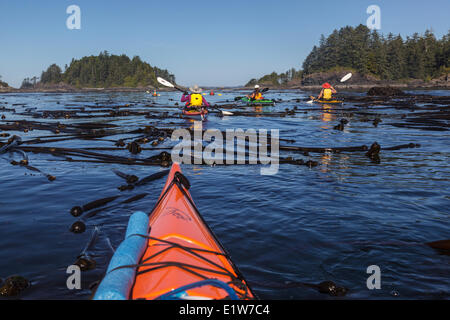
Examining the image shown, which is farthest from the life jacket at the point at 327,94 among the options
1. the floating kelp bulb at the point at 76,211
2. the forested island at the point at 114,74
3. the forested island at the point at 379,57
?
the forested island at the point at 114,74

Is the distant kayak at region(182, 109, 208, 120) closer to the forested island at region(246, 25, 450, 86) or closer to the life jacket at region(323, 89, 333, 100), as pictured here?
the life jacket at region(323, 89, 333, 100)

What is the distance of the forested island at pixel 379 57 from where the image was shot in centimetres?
11700

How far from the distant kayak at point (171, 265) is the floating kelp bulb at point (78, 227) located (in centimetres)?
182

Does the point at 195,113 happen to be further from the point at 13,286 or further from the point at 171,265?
the point at 171,265

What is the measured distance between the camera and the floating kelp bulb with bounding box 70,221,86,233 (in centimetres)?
556

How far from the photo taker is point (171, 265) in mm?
3152

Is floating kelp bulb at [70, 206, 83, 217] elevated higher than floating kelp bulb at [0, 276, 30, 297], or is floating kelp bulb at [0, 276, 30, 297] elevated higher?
floating kelp bulb at [70, 206, 83, 217]

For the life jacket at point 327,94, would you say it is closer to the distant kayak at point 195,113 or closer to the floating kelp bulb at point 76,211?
the distant kayak at point 195,113

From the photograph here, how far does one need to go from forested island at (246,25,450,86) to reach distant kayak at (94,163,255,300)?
127112 millimetres

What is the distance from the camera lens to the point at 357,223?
19.6 feet

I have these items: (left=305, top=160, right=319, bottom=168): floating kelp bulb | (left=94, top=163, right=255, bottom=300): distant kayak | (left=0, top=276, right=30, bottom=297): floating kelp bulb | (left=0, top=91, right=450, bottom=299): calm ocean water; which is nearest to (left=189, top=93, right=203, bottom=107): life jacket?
(left=0, top=91, right=450, bottom=299): calm ocean water
